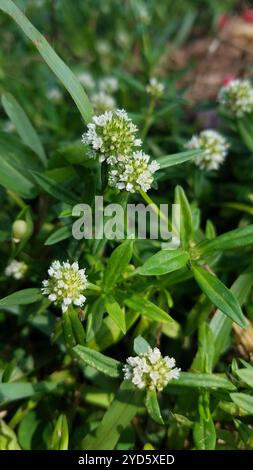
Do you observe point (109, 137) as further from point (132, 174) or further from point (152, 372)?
point (152, 372)

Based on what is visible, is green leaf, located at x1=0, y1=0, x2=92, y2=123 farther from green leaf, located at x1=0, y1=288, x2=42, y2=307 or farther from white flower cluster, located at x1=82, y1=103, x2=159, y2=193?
green leaf, located at x1=0, y1=288, x2=42, y2=307

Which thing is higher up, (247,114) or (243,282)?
(247,114)

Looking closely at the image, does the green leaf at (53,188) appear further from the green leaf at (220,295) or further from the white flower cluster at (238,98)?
the white flower cluster at (238,98)

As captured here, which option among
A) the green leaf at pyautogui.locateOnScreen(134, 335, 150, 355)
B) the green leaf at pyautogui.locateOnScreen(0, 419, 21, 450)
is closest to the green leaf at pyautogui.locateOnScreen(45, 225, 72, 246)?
the green leaf at pyautogui.locateOnScreen(134, 335, 150, 355)
